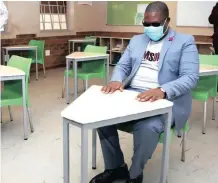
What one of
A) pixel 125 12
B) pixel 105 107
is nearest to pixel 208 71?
pixel 105 107

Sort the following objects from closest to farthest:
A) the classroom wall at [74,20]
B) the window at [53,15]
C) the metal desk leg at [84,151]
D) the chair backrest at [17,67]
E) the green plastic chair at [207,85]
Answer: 1. the metal desk leg at [84,151]
2. the chair backrest at [17,67]
3. the green plastic chair at [207,85]
4. the classroom wall at [74,20]
5. the window at [53,15]

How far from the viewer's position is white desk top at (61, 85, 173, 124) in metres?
1.44

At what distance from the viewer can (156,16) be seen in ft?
6.40

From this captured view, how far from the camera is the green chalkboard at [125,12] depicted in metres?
7.00

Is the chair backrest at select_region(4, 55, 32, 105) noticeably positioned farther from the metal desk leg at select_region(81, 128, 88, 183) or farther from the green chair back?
the metal desk leg at select_region(81, 128, 88, 183)

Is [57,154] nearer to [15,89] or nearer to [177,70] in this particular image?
[15,89]

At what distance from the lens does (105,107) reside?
62.4 inches

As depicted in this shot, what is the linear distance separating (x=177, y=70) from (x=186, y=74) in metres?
0.11

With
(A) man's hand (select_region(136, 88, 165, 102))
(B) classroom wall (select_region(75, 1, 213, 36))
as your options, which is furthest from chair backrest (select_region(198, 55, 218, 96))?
(B) classroom wall (select_region(75, 1, 213, 36))

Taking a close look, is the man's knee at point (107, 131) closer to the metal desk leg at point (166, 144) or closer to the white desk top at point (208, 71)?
the metal desk leg at point (166, 144)

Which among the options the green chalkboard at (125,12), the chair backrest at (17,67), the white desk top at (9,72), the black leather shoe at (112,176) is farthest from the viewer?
the green chalkboard at (125,12)

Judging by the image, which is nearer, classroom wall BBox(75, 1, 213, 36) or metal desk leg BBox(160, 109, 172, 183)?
metal desk leg BBox(160, 109, 172, 183)

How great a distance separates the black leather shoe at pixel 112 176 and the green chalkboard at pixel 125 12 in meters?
5.39

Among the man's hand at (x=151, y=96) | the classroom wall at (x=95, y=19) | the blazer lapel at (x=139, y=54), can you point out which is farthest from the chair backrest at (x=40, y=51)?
the man's hand at (x=151, y=96)
